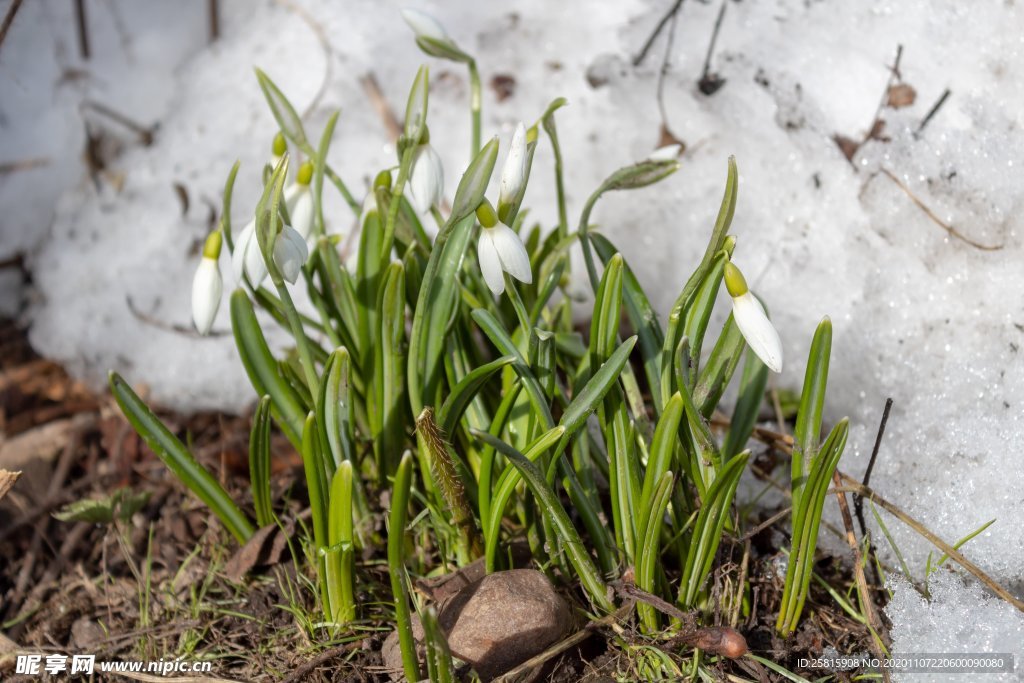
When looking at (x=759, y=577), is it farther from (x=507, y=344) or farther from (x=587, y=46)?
(x=587, y=46)

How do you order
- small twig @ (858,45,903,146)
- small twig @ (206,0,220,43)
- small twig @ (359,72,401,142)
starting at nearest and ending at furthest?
small twig @ (858,45,903,146)
small twig @ (359,72,401,142)
small twig @ (206,0,220,43)

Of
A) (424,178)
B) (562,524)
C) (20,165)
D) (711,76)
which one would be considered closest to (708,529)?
(562,524)

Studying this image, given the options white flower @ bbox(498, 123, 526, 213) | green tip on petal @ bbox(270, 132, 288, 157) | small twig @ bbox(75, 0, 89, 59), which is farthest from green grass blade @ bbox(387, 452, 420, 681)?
small twig @ bbox(75, 0, 89, 59)

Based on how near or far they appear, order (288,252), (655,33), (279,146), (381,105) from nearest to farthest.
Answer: (288,252)
(279,146)
(655,33)
(381,105)

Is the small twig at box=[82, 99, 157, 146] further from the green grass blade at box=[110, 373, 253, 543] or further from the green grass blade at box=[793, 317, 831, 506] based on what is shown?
the green grass blade at box=[793, 317, 831, 506]

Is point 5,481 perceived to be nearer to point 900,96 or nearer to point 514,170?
point 514,170

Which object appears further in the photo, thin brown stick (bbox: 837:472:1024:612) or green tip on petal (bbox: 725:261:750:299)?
thin brown stick (bbox: 837:472:1024:612)
